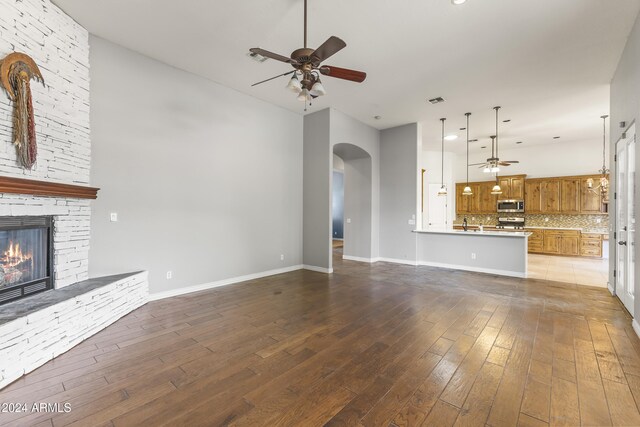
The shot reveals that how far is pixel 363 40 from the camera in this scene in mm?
3768

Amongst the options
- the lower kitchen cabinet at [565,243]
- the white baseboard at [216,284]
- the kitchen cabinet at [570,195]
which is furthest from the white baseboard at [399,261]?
the kitchen cabinet at [570,195]

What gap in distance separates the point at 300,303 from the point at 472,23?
4.31 metres

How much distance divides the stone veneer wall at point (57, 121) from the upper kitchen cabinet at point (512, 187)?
11.7 metres

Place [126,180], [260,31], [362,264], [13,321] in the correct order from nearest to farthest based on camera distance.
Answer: [13,321], [260,31], [126,180], [362,264]

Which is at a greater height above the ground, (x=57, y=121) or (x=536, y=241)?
(x=57, y=121)

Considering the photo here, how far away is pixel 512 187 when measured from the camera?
9.95 metres

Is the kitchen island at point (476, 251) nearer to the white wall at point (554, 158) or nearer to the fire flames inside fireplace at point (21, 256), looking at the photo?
the white wall at point (554, 158)

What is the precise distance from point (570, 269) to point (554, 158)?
14.8 feet

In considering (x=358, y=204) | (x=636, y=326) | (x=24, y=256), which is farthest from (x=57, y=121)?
(x=636, y=326)

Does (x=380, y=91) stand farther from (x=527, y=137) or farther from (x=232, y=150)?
(x=527, y=137)

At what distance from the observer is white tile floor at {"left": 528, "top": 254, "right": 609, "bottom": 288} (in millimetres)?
5720

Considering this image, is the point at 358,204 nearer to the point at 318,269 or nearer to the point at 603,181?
the point at 318,269

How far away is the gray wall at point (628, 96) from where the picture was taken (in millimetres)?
3176

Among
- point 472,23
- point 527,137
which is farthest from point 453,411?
point 527,137
